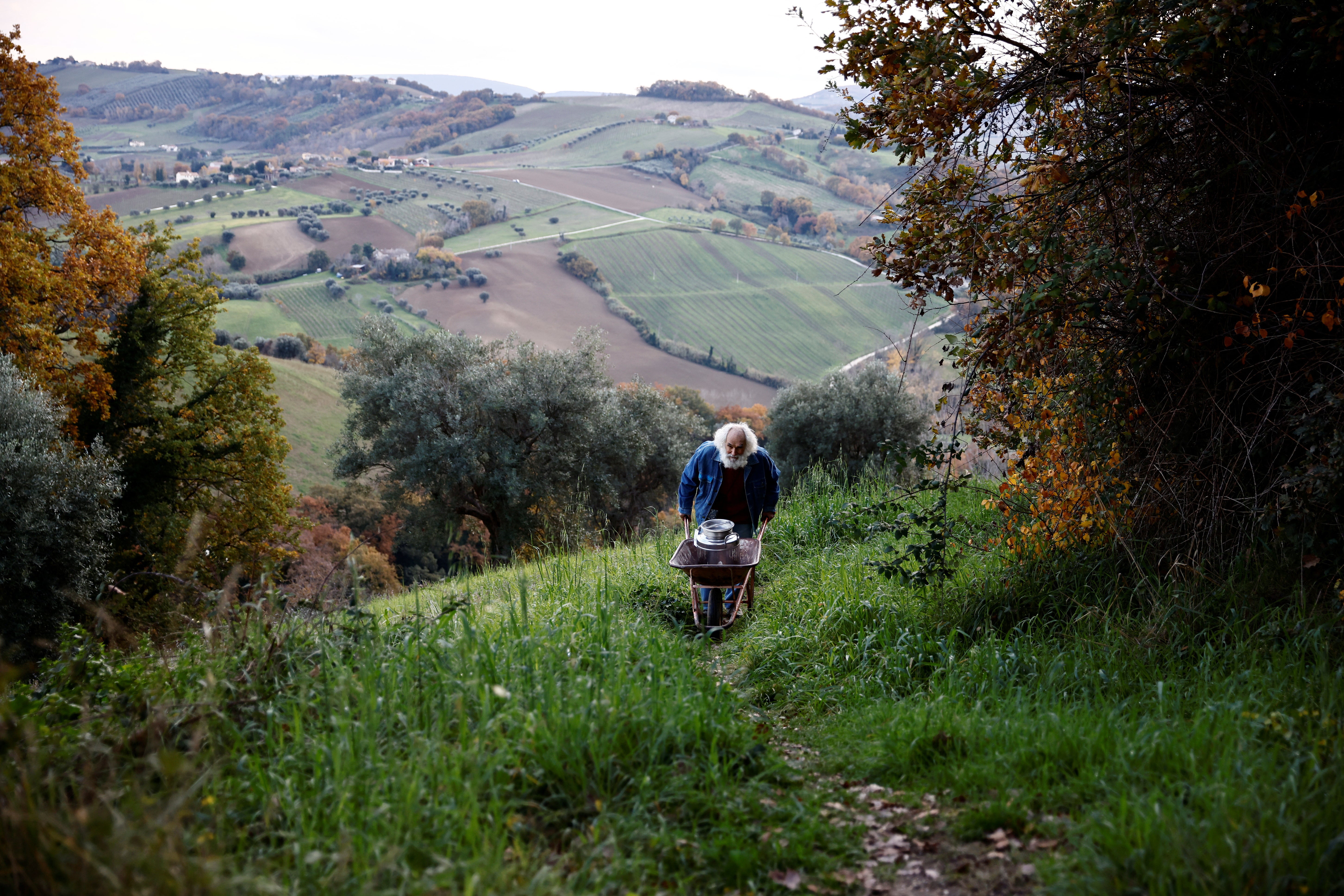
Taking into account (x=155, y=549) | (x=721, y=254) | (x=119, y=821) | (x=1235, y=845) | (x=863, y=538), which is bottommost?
(x=155, y=549)

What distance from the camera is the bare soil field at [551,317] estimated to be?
6500 centimetres

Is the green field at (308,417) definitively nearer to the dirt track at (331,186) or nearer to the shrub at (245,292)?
the shrub at (245,292)

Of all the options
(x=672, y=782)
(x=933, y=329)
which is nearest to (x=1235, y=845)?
(x=672, y=782)

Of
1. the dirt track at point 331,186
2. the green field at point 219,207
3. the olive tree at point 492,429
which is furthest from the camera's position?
the dirt track at point 331,186

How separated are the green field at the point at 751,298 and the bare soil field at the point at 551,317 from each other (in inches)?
189

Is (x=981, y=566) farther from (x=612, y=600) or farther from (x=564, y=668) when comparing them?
(x=564, y=668)

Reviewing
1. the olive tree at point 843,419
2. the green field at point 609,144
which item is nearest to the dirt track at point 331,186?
the green field at point 609,144

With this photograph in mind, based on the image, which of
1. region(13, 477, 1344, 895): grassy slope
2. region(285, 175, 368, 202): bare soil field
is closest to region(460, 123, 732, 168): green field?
region(285, 175, 368, 202): bare soil field

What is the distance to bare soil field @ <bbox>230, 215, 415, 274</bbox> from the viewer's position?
263 ft

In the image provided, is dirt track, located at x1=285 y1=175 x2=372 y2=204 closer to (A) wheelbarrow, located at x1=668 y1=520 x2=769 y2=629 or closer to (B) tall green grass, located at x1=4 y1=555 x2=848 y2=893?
(A) wheelbarrow, located at x1=668 y1=520 x2=769 y2=629

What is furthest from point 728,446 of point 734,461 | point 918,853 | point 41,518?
point 41,518

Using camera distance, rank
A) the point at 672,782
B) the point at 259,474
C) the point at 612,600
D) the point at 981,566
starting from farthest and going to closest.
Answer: the point at 259,474
the point at 981,566
the point at 612,600
the point at 672,782

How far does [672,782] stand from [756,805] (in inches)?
15.4

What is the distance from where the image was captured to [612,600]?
5570 mm
